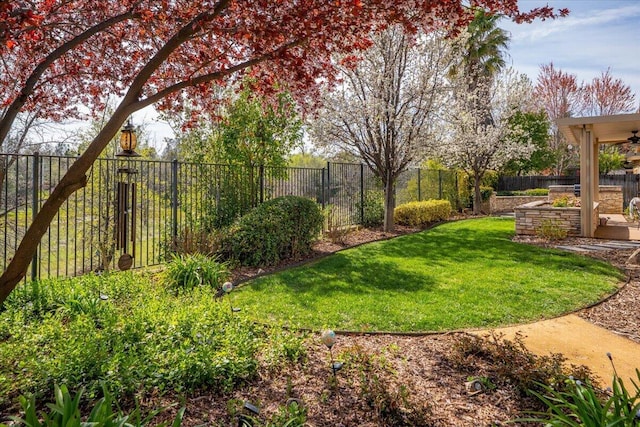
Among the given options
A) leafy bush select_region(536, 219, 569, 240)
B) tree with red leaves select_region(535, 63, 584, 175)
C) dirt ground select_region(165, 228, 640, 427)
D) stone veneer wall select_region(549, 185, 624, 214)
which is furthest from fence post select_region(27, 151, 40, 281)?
tree with red leaves select_region(535, 63, 584, 175)

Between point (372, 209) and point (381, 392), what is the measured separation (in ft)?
30.8

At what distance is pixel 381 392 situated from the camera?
250cm

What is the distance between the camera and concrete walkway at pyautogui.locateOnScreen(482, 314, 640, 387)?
10.2ft

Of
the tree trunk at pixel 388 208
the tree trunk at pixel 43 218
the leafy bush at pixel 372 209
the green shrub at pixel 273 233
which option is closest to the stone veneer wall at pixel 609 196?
the leafy bush at pixel 372 209

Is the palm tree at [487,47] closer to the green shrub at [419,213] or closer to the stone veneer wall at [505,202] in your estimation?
the stone veneer wall at [505,202]

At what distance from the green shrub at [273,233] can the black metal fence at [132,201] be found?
3.46 ft

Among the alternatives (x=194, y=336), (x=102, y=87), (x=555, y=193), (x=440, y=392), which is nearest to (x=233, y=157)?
(x=102, y=87)

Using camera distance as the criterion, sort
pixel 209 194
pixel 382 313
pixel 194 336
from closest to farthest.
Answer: pixel 194 336 < pixel 382 313 < pixel 209 194

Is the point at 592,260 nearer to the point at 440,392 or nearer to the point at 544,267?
the point at 544,267

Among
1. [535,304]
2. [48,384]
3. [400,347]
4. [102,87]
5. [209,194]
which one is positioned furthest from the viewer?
[209,194]

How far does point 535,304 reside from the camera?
4621 mm

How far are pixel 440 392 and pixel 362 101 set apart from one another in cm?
852

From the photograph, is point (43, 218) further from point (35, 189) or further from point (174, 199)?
point (174, 199)

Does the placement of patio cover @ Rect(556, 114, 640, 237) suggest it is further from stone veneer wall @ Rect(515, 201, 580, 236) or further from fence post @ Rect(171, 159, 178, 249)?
Result: fence post @ Rect(171, 159, 178, 249)
